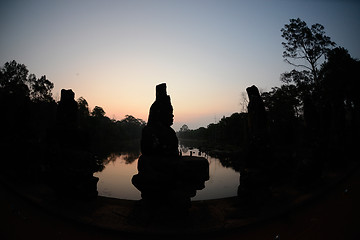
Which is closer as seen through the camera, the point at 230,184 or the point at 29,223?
the point at 29,223

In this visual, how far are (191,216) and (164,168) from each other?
1383mm

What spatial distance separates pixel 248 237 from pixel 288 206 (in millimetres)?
1669

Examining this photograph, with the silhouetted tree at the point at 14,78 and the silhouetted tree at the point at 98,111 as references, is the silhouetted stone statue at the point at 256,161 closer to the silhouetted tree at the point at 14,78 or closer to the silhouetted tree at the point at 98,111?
the silhouetted tree at the point at 14,78

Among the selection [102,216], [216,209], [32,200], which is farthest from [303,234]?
[32,200]

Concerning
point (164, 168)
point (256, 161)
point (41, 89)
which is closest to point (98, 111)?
point (41, 89)

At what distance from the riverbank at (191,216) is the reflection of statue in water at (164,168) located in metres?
0.43

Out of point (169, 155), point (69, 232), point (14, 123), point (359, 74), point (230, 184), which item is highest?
point (359, 74)

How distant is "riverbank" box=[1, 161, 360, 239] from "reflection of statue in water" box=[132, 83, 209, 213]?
0.43 m

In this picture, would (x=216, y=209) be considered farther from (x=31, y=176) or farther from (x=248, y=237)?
(x=31, y=176)

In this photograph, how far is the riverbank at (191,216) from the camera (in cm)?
322

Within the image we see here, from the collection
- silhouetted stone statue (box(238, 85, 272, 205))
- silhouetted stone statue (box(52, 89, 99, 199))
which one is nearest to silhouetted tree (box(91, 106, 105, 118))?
silhouetted stone statue (box(52, 89, 99, 199))

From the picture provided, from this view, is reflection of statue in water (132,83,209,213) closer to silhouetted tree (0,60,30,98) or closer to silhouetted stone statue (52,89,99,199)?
silhouetted stone statue (52,89,99,199)

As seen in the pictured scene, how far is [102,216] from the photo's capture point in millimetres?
3650

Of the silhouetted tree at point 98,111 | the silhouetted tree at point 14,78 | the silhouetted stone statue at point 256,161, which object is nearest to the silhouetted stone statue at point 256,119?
the silhouetted stone statue at point 256,161
